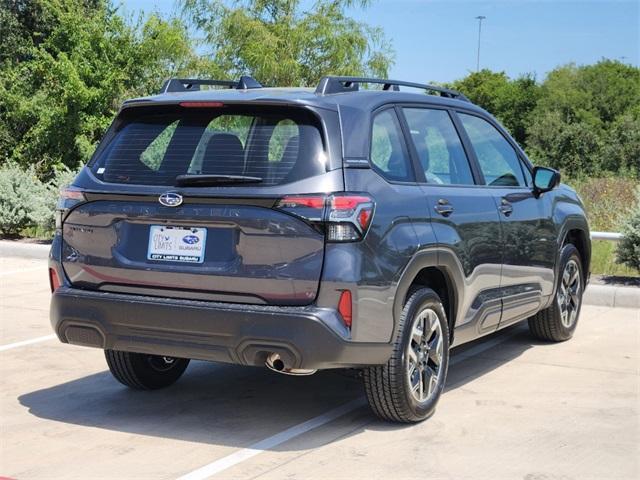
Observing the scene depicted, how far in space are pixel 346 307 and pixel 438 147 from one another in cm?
172

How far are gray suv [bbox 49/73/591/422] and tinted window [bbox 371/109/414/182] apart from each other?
1 cm

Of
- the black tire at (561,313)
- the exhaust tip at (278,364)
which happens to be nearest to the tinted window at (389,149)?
the exhaust tip at (278,364)

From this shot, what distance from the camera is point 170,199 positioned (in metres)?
5.07

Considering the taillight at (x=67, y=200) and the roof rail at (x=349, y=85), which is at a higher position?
the roof rail at (x=349, y=85)

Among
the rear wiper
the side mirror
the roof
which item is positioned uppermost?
the roof

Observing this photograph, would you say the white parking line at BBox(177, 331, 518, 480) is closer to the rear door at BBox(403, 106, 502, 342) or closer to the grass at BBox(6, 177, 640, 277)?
the rear door at BBox(403, 106, 502, 342)

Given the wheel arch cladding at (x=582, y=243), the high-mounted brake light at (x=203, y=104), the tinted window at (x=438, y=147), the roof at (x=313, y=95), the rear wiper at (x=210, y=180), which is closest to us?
the rear wiper at (x=210, y=180)

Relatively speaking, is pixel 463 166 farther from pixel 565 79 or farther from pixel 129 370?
pixel 565 79

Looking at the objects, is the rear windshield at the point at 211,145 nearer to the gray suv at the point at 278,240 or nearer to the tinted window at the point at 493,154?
the gray suv at the point at 278,240

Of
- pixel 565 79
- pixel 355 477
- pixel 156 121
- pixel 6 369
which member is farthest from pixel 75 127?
pixel 565 79

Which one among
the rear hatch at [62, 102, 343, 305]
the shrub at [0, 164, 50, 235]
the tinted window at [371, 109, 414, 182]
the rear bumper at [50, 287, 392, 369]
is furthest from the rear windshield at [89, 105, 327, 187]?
the shrub at [0, 164, 50, 235]

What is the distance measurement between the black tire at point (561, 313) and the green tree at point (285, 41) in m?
14.9

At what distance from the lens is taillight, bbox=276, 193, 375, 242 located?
4.78 meters

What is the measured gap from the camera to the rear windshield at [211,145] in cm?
499
